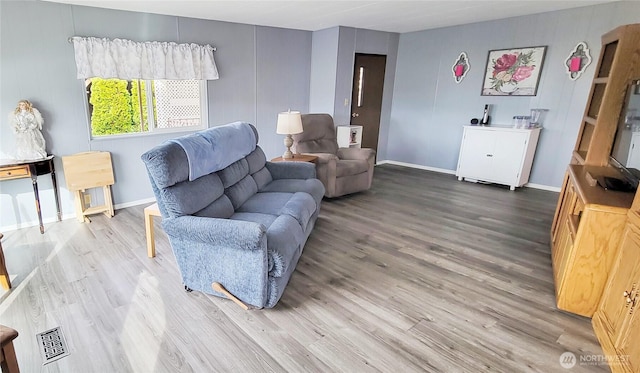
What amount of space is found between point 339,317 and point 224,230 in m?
0.89

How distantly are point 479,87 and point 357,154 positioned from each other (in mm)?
2352

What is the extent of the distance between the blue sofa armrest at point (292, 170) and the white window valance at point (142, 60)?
1.68 meters

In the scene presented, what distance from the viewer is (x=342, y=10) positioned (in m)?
3.85

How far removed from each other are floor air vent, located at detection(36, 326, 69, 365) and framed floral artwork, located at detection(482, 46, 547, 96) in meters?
5.61

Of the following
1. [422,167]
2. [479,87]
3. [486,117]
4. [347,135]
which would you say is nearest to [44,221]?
[347,135]

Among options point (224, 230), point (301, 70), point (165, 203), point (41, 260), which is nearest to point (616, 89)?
point (224, 230)

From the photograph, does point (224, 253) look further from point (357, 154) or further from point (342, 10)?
point (342, 10)

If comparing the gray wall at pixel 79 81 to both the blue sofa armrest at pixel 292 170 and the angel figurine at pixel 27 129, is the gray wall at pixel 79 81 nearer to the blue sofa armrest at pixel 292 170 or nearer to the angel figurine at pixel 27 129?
the angel figurine at pixel 27 129

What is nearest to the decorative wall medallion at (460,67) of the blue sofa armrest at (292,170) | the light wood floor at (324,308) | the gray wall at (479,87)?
the gray wall at (479,87)

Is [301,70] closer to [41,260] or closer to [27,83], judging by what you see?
[27,83]

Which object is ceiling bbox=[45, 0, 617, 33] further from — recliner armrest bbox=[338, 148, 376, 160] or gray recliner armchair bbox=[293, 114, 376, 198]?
recliner armrest bbox=[338, 148, 376, 160]

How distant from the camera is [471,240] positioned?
3170 millimetres

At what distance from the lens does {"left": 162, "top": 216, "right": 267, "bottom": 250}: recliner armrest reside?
1.91 metres

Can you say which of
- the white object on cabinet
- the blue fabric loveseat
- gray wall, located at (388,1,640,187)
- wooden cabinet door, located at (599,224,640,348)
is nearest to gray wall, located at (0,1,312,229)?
the white object on cabinet
